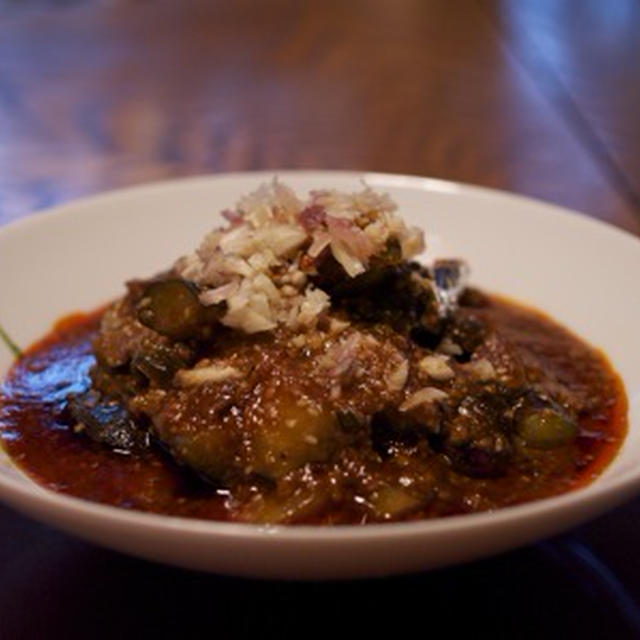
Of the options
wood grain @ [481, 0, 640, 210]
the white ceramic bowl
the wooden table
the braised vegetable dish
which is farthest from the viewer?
wood grain @ [481, 0, 640, 210]

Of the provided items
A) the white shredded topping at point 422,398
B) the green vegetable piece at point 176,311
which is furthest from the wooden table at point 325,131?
the green vegetable piece at point 176,311

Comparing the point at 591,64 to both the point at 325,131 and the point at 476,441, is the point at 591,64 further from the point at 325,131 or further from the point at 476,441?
the point at 476,441

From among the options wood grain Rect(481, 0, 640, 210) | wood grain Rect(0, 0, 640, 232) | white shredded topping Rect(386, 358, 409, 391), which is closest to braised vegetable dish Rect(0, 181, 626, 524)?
white shredded topping Rect(386, 358, 409, 391)

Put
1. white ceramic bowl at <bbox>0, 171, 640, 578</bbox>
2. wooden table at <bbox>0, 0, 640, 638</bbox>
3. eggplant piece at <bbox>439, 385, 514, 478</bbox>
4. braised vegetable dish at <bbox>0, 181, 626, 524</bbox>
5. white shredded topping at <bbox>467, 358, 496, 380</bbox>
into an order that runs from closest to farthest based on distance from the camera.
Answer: white ceramic bowl at <bbox>0, 171, 640, 578</bbox> → wooden table at <bbox>0, 0, 640, 638</bbox> → braised vegetable dish at <bbox>0, 181, 626, 524</bbox> → eggplant piece at <bbox>439, 385, 514, 478</bbox> → white shredded topping at <bbox>467, 358, 496, 380</bbox>

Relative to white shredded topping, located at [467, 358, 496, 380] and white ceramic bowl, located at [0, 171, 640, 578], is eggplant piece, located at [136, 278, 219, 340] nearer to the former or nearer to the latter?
white ceramic bowl, located at [0, 171, 640, 578]

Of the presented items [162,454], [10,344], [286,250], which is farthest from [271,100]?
[162,454]

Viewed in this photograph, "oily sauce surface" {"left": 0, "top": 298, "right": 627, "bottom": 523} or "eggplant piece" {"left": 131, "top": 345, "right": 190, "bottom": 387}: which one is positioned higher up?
"eggplant piece" {"left": 131, "top": 345, "right": 190, "bottom": 387}

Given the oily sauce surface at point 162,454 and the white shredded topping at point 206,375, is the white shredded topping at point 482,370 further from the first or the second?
the white shredded topping at point 206,375
